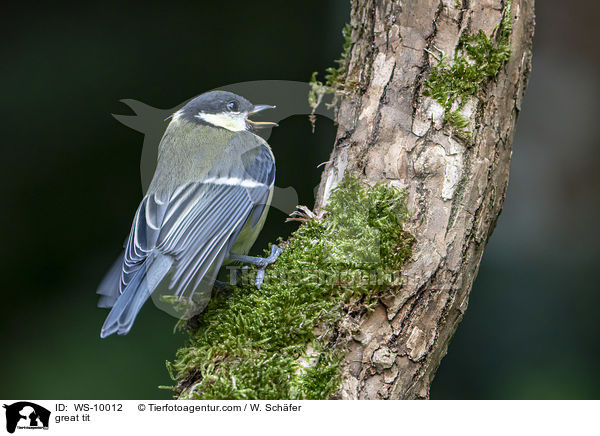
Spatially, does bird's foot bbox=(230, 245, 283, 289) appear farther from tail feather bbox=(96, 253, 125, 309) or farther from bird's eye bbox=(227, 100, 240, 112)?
bird's eye bbox=(227, 100, 240, 112)

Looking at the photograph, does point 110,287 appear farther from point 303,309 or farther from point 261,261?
point 303,309

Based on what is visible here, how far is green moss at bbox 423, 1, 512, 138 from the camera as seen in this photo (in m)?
1.81

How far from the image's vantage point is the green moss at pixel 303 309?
1486mm

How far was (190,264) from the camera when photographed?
5.78 feet

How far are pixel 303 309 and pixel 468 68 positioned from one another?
39.3 inches

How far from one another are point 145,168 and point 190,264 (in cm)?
127

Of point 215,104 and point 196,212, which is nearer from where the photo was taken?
point 196,212

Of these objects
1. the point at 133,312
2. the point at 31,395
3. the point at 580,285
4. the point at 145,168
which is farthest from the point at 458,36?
the point at 31,395

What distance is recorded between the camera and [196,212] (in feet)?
6.23

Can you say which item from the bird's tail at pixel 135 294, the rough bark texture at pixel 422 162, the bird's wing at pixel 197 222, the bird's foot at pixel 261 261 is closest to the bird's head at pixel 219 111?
the bird's wing at pixel 197 222

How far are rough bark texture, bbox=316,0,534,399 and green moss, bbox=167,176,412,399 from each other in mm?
64

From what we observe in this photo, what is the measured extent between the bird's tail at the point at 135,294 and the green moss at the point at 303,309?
7.6 inches

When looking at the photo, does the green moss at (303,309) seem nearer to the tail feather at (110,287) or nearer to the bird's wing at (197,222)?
the bird's wing at (197,222)

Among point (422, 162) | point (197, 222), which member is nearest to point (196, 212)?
point (197, 222)
